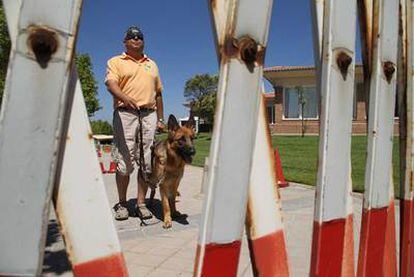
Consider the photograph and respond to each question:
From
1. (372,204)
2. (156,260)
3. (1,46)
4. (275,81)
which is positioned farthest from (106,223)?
(275,81)

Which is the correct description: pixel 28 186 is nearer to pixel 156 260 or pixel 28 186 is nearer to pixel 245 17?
pixel 245 17

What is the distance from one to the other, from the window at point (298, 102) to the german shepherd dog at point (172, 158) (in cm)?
3413

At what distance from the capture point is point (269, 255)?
1.34 metres

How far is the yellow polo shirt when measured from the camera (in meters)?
5.85

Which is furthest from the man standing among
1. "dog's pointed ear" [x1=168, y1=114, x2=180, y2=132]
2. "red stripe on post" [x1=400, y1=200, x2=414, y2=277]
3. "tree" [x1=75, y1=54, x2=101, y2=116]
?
"tree" [x1=75, y1=54, x2=101, y2=116]

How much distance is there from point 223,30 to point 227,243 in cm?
50

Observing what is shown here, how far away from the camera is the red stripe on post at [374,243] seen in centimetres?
170

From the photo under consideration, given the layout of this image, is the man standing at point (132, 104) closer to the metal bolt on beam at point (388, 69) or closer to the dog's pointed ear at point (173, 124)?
the dog's pointed ear at point (173, 124)

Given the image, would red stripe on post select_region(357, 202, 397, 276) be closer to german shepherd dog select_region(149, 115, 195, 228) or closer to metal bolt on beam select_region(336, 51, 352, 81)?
metal bolt on beam select_region(336, 51, 352, 81)

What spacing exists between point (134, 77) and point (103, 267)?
5.00 metres

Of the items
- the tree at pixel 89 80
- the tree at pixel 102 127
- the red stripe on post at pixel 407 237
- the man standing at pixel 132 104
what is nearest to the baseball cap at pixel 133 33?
the man standing at pixel 132 104

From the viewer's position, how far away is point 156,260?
4.30 m

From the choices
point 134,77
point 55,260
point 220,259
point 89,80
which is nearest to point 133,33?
point 134,77

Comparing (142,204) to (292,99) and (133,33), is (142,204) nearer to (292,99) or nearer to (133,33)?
(133,33)
